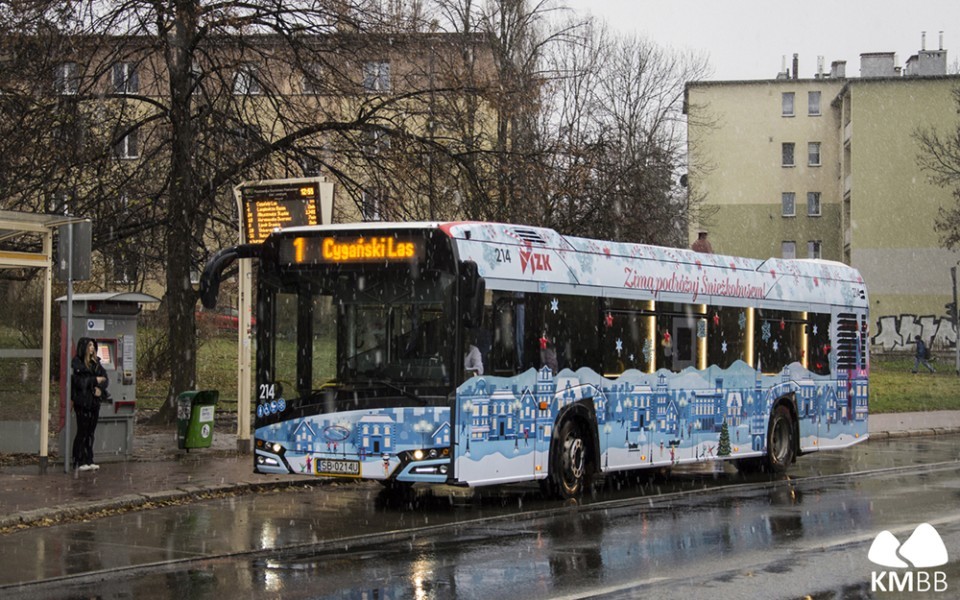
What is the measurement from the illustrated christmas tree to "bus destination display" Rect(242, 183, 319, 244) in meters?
6.02

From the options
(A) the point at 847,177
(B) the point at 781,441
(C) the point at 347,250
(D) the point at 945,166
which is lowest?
(B) the point at 781,441

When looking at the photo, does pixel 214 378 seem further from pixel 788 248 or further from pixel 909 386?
pixel 788 248

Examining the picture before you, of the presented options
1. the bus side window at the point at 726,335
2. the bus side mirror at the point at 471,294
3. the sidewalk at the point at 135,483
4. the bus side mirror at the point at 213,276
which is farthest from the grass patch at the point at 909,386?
the bus side mirror at the point at 213,276

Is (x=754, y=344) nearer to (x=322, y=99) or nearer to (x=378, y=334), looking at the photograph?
(x=378, y=334)

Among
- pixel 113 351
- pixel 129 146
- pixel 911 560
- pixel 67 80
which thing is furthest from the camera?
pixel 129 146

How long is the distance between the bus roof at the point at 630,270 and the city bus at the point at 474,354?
0.08 ft

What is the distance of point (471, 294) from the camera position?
513 inches

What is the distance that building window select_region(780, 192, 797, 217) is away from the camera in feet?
249

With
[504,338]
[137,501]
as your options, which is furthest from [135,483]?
[504,338]

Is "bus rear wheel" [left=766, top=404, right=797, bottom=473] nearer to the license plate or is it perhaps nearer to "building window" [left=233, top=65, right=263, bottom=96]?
the license plate

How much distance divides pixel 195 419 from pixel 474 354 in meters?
6.49

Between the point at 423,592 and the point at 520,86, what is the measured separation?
17062 mm

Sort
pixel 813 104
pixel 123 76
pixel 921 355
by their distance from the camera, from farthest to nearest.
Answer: pixel 813 104, pixel 921 355, pixel 123 76

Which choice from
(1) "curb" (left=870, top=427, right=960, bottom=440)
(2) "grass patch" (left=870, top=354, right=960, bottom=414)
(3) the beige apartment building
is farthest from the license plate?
(3) the beige apartment building
